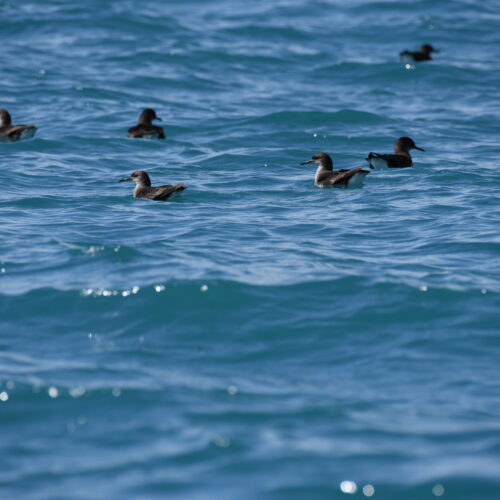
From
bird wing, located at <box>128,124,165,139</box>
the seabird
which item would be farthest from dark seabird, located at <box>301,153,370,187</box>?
bird wing, located at <box>128,124,165,139</box>

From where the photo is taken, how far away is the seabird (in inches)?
560

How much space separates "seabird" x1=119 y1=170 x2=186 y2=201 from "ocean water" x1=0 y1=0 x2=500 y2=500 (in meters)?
0.28

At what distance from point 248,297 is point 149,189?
15.8 ft

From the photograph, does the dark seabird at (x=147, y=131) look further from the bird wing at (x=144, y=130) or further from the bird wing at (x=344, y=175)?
the bird wing at (x=344, y=175)

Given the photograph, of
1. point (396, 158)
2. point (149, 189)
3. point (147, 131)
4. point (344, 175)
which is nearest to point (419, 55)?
point (396, 158)

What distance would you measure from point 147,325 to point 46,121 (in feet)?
36.7

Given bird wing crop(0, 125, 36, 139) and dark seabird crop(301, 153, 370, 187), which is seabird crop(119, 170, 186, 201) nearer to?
dark seabird crop(301, 153, 370, 187)

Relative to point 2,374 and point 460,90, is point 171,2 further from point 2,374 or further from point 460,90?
point 2,374

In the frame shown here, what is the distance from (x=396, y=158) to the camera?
16.4 meters

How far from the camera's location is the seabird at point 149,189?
14.2 meters

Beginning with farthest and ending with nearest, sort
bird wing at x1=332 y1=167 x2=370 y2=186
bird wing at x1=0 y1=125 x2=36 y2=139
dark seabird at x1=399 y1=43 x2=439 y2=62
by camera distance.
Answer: dark seabird at x1=399 y1=43 x2=439 y2=62, bird wing at x1=0 y1=125 x2=36 y2=139, bird wing at x1=332 y1=167 x2=370 y2=186

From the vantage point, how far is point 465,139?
18.7 meters

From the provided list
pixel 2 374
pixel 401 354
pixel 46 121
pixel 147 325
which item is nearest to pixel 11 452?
pixel 2 374

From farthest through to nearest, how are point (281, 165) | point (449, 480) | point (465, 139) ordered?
point (465, 139), point (281, 165), point (449, 480)
